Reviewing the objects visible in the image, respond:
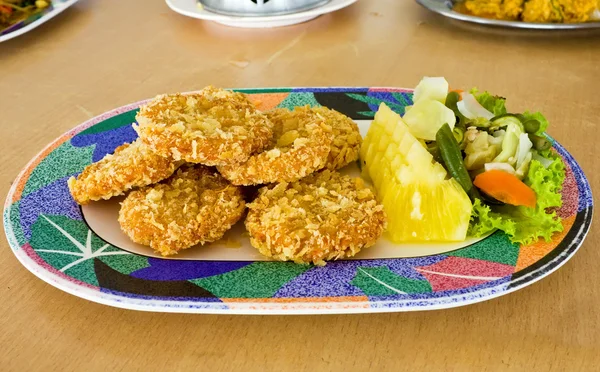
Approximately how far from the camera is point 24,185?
1.83 m

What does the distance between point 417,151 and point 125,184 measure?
797 millimetres

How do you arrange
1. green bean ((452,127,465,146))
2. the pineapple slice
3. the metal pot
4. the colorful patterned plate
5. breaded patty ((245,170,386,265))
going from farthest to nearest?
the metal pot
green bean ((452,127,465,146))
the pineapple slice
breaded patty ((245,170,386,265))
the colorful patterned plate

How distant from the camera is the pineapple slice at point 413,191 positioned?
1.66 metres

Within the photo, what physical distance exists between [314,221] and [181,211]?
0.35 m

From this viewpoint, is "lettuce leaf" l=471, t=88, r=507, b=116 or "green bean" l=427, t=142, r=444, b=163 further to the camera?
"lettuce leaf" l=471, t=88, r=507, b=116

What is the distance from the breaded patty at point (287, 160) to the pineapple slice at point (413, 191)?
7.8 inches

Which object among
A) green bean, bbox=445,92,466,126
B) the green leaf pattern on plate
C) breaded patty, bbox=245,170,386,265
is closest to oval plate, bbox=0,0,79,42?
breaded patty, bbox=245,170,386,265

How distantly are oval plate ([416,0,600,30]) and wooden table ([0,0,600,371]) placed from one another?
0.12 meters

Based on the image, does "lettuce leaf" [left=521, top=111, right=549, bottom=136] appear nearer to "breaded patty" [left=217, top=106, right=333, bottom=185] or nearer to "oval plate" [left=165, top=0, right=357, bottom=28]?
"breaded patty" [left=217, top=106, right=333, bottom=185]

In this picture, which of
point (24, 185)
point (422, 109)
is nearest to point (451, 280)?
point (422, 109)

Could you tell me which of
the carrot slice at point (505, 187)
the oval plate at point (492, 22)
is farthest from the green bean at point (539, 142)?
the oval plate at point (492, 22)

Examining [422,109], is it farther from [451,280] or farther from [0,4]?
[0,4]

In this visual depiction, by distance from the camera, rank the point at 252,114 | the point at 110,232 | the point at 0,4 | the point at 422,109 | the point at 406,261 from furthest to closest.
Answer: the point at 0,4
the point at 422,109
the point at 252,114
the point at 110,232
the point at 406,261

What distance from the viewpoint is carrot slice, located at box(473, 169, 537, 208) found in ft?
5.66
